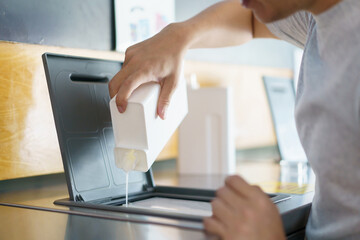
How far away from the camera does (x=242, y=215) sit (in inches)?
27.7

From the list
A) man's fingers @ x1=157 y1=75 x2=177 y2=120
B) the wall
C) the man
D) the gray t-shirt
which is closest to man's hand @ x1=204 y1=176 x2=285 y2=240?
the man

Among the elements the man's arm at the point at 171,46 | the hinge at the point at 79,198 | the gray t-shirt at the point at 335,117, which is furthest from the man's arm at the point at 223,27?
the hinge at the point at 79,198

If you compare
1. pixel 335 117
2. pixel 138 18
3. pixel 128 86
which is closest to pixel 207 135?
pixel 138 18

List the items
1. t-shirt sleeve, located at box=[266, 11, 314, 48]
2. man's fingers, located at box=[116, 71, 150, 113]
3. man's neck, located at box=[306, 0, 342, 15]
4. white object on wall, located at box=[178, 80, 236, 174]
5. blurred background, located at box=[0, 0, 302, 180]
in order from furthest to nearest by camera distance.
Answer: white object on wall, located at box=[178, 80, 236, 174], blurred background, located at box=[0, 0, 302, 180], t-shirt sleeve, located at box=[266, 11, 314, 48], man's fingers, located at box=[116, 71, 150, 113], man's neck, located at box=[306, 0, 342, 15]

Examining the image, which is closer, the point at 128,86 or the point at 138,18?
the point at 128,86

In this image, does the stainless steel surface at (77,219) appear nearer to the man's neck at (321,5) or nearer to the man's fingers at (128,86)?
the man's fingers at (128,86)

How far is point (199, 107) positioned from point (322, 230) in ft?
2.98

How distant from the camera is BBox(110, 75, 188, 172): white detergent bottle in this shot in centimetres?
92

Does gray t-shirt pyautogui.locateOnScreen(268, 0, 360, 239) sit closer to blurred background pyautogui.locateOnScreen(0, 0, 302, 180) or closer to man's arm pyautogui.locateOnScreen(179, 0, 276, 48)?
man's arm pyautogui.locateOnScreen(179, 0, 276, 48)

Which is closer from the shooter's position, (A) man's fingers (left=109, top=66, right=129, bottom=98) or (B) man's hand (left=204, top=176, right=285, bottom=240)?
(B) man's hand (left=204, top=176, right=285, bottom=240)

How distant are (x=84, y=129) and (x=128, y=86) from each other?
202 millimetres

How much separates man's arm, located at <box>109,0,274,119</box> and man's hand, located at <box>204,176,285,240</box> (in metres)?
0.29

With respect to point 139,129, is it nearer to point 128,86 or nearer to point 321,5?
point 128,86

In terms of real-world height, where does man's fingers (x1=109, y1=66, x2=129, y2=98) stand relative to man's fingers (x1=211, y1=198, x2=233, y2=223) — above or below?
above
